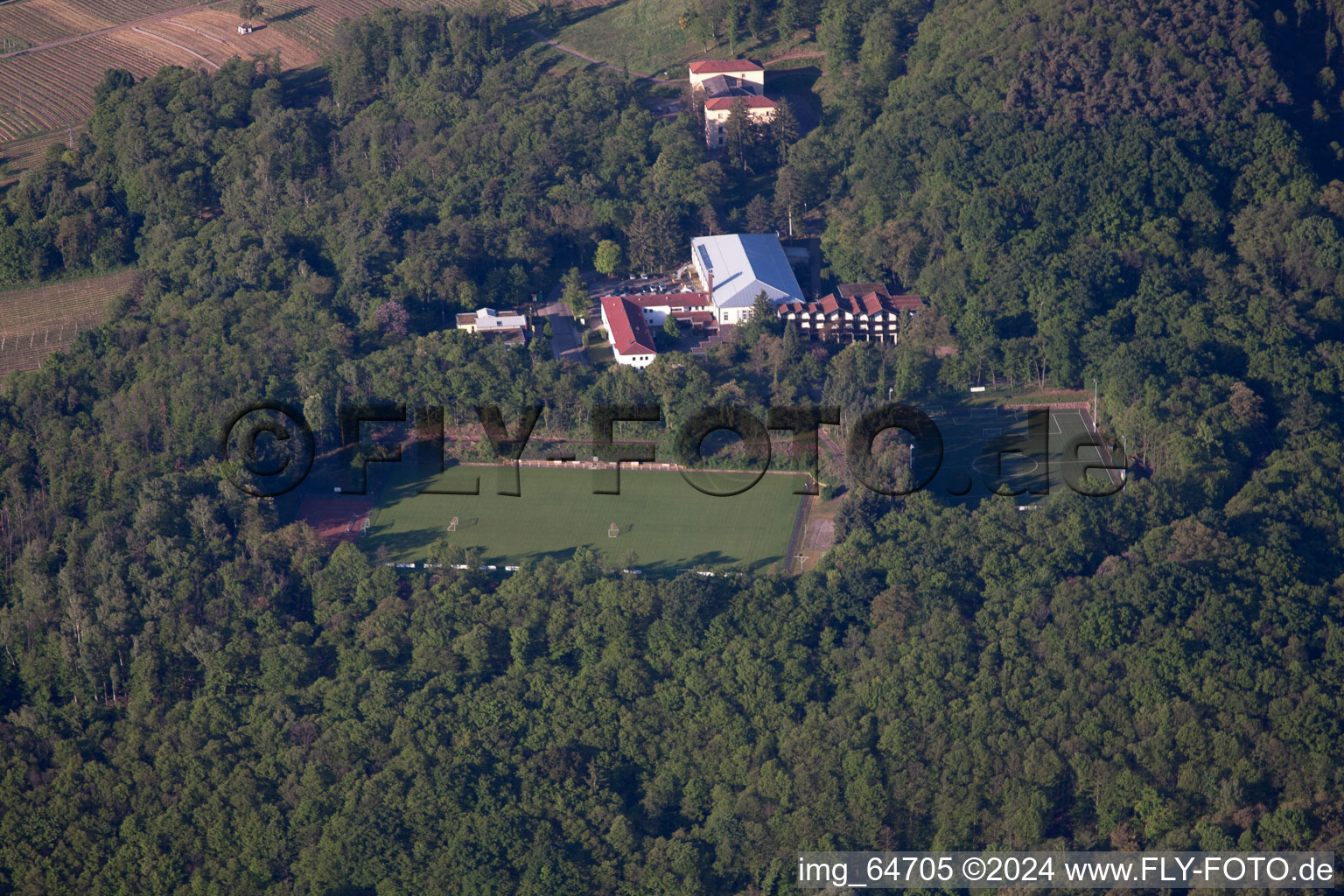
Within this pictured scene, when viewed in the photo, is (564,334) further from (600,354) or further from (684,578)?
(684,578)

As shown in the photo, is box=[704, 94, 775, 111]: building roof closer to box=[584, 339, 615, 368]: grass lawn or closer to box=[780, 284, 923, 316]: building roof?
box=[780, 284, 923, 316]: building roof

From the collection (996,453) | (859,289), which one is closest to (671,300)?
(859,289)

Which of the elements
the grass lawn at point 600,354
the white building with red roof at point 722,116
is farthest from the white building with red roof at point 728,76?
the grass lawn at point 600,354

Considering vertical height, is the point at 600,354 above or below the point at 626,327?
below

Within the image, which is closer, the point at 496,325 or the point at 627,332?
the point at 627,332

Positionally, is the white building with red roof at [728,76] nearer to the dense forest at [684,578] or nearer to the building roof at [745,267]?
the dense forest at [684,578]

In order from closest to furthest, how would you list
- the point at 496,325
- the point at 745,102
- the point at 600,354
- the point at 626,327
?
the point at 626,327
the point at 600,354
the point at 496,325
the point at 745,102

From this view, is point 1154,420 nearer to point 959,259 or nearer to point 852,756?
point 959,259
